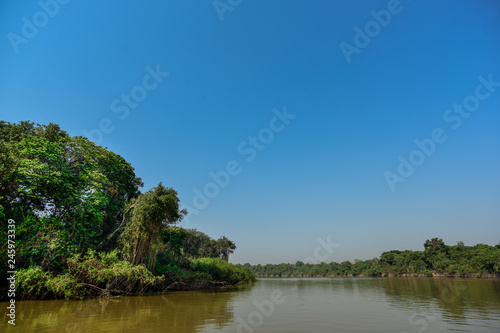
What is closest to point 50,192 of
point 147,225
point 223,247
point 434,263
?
point 147,225

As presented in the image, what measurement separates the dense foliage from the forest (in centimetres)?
6062

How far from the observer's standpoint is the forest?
1326 centimetres

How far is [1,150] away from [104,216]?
8.69 meters

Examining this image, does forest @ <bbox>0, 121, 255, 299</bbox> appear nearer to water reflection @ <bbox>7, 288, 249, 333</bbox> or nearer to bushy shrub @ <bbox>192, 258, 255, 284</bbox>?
water reflection @ <bbox>7, 288, 249, 333</bbox>

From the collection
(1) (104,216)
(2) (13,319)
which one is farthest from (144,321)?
(1) (104,216)

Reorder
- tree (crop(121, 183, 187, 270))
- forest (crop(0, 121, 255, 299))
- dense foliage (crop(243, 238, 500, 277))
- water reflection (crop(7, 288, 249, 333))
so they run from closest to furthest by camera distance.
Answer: water reflection (crop(7, 288, 249, 333)), forest (crop(0, 121, 255, 299)), tree (crop(121, 183, 187, 270)), dense foliage (crop(243, 238, 500, 277))

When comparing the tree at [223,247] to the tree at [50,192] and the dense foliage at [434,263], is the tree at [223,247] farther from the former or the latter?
the dense foliage at [434,263]

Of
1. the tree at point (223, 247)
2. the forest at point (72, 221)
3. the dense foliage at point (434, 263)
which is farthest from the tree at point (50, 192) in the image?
the dense foliage at point (434, 263)

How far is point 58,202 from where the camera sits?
588 inches

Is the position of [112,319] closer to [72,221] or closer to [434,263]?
[72,221]

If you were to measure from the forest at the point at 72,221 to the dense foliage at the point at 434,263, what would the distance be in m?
60.6

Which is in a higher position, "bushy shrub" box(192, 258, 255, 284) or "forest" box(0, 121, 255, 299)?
"forest" box(0, 121, 255, 299)

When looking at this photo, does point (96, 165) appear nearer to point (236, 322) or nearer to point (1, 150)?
point (1, 150)

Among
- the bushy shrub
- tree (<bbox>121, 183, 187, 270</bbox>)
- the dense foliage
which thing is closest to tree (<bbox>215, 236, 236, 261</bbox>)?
the bushy shrub
